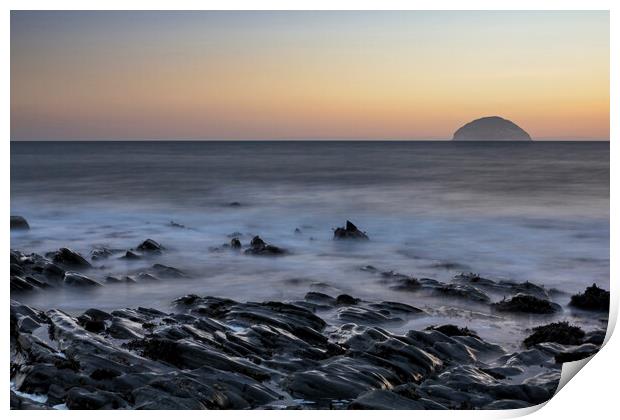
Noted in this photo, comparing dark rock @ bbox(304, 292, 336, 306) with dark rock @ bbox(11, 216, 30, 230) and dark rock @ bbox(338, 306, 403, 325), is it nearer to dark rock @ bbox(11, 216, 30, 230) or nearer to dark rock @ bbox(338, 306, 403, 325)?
dark rock @ bbox(338, 306, 403, 325)

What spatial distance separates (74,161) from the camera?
10.2m

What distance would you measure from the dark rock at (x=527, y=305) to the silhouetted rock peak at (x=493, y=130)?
2.02m

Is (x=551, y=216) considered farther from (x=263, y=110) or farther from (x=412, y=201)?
(x=263, y=110)

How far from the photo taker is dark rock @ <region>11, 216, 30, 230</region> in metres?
8.91

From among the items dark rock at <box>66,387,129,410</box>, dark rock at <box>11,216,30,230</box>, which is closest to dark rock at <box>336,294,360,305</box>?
dark rock at <box>66,387,129,410</box>

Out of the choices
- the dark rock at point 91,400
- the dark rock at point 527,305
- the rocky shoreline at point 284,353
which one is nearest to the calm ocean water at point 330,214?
the rocky shoreline at point 284,353

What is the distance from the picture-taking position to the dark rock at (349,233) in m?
8.82

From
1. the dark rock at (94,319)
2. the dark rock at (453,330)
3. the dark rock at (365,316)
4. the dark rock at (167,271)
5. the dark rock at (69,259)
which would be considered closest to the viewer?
the dark rock at (94,319)

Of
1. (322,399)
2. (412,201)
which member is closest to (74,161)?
(412,201)

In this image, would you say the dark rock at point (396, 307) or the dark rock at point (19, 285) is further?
the dark rock at point (19, 285)

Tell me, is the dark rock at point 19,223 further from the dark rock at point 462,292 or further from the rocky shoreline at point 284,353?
the dark rock at point 462,292

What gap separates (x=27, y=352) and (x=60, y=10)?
11.5 feet

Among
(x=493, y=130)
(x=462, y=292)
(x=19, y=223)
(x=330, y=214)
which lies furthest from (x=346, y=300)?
(x=19, y=223)
